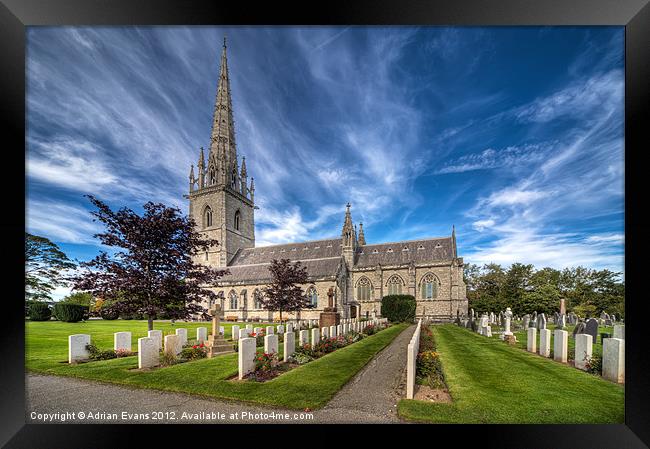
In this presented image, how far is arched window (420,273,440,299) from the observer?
2545cm

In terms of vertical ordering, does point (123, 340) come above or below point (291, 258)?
below

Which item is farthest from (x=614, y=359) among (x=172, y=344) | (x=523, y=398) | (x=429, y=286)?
(x=429, y=286)

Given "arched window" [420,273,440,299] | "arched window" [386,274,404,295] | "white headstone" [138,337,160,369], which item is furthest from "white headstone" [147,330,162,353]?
"arched window" [420,273,440,299]

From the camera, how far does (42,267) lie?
514cm

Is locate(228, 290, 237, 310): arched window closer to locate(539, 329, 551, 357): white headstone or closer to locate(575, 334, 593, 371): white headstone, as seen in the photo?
locate(539, 329, 551, 357): white headstone

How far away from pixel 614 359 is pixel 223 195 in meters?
27.2

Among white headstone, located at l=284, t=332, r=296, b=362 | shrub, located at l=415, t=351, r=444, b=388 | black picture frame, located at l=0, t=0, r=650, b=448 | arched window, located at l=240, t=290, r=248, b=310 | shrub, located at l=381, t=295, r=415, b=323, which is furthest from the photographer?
arched window, located at l=240, t=290, r=248, b=310

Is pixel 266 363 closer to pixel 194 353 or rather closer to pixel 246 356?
pixel 246 356

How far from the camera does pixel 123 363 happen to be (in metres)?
5.85

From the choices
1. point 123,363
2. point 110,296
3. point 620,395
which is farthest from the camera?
point 110,296

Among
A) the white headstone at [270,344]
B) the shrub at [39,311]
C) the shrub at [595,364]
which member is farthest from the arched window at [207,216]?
the shrub at [595,364]
